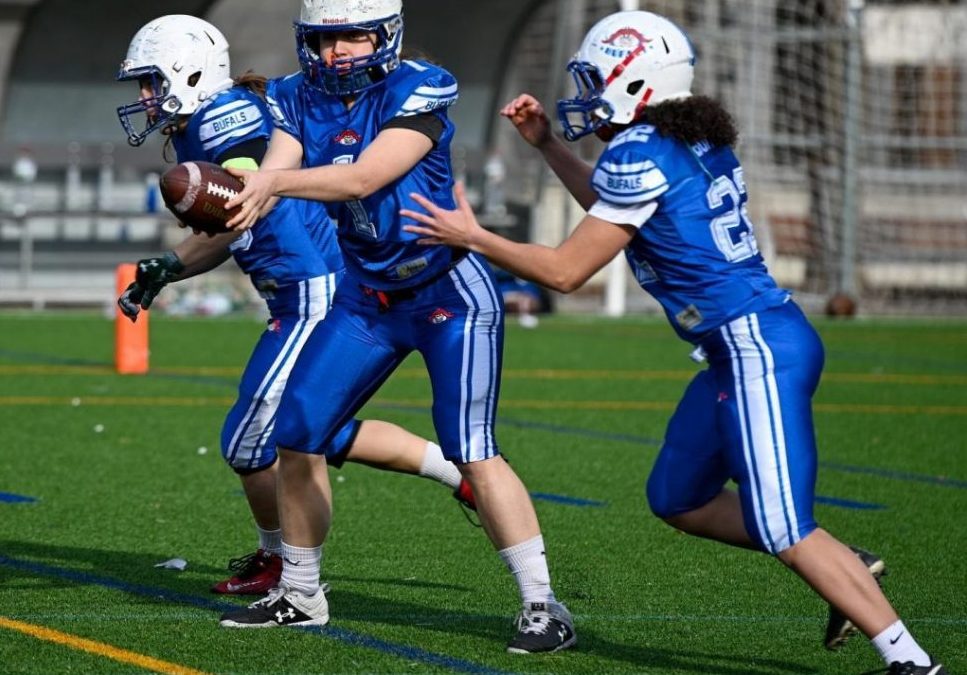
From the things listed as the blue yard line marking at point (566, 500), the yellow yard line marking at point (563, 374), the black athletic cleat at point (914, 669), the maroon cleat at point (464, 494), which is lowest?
the yellow yard line marking at point (563, 374)

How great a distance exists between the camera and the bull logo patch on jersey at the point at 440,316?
5141mm

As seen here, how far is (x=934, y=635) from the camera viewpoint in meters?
5.28

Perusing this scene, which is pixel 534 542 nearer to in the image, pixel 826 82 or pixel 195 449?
pixel 195 449

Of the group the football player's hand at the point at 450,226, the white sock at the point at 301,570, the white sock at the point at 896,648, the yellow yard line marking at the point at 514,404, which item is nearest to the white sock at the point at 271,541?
the white sock at the point at 301,570

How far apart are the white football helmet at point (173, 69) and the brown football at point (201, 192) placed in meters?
1.07

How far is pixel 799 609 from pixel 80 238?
1859cm

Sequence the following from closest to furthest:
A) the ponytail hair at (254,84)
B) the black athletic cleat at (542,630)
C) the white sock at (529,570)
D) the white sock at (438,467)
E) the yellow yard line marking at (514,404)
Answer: the black athletic cleat at (542,630) → the white sock at (529,570) → the ponytail hair at (254,84) → the white sock at (438,467) → the yellow yard line marking at (514,404)

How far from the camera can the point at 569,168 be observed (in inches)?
202

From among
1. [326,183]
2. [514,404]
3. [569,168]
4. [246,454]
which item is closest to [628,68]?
[569,168]

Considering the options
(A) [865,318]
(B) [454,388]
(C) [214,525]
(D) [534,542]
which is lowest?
(A) [865,318]

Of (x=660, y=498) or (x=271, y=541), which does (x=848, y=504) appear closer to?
(x=271, y=541)

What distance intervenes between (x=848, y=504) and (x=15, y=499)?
359cm

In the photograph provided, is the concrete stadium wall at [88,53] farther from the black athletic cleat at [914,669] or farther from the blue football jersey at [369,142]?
the black athletic cleat at [914,669]

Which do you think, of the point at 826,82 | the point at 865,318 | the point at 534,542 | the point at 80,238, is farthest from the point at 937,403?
the point at 80,238
